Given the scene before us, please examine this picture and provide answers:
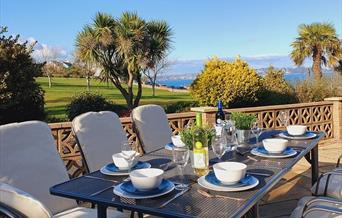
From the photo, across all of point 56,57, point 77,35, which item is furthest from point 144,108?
point 56,57

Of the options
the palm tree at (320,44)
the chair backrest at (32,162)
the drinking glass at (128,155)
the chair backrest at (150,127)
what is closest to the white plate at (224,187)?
the drinking glass at (128,155)

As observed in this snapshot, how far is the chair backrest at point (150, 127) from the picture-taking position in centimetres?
334

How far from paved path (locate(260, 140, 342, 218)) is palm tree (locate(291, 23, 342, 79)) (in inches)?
481

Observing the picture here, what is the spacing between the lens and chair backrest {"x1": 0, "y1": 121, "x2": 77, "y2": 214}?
2094 mm

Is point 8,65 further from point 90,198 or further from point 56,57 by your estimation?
point 56,57

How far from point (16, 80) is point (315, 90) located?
20.4 ft

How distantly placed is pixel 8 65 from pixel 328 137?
5.93 m

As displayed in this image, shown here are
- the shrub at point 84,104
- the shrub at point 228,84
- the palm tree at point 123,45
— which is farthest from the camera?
the palm tree at point 123,45

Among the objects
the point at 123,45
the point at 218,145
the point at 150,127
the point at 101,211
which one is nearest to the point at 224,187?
the point at 218,145

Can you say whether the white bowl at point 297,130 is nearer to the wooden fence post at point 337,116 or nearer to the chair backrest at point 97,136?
the chair backrest at point 97,136

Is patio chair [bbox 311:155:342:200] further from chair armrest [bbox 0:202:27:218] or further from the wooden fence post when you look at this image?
the wooden fence post

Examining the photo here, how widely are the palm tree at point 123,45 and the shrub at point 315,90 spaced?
18.4ft

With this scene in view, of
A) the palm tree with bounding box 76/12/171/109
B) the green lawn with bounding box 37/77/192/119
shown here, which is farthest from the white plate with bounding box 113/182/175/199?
the green lawn with bounding box 37/77/192/119

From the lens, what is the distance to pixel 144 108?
3467 millimetres
